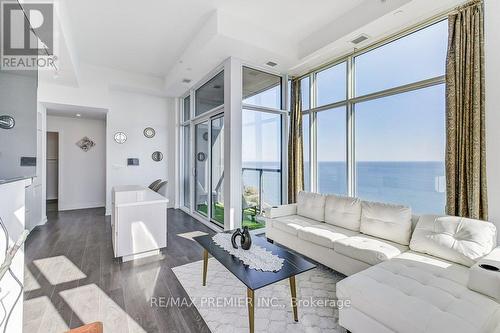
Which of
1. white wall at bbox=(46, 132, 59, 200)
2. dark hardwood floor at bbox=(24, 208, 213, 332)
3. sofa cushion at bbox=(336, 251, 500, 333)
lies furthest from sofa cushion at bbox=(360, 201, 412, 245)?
white wall at bbox=(46, 132, 59, 200)

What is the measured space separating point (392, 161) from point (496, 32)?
1.78 m

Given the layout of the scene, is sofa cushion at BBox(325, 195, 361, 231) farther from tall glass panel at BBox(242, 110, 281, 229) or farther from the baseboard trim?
the baseboard trim

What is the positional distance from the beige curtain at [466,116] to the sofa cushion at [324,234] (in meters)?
1.25

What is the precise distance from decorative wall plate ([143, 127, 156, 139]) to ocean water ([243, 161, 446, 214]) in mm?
3477

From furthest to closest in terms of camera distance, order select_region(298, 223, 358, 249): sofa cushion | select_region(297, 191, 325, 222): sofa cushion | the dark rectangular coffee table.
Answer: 1. select_region(297, 191, 325, 222): sofa cushion
2. select_region(298, 223, 358, 249): sofa cushion
3. the dark rectangular coffee table

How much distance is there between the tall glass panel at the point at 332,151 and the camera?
419 centimetres

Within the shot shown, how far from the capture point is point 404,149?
11.0 feet

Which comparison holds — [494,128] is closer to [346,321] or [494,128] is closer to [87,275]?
[346,321]

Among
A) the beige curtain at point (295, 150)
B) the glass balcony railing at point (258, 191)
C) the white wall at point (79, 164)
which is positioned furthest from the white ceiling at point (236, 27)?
the white wall at point (79, 164)

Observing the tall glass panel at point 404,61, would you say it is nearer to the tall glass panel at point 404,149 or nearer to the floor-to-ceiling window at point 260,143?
the tall glass panel at point 404,149

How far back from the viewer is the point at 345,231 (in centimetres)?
305

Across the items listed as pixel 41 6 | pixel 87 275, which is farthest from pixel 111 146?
pixel 87 275

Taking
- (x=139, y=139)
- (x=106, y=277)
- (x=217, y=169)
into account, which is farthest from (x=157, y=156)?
(x=106, y=277)

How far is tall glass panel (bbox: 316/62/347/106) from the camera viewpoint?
4148 millimetres
